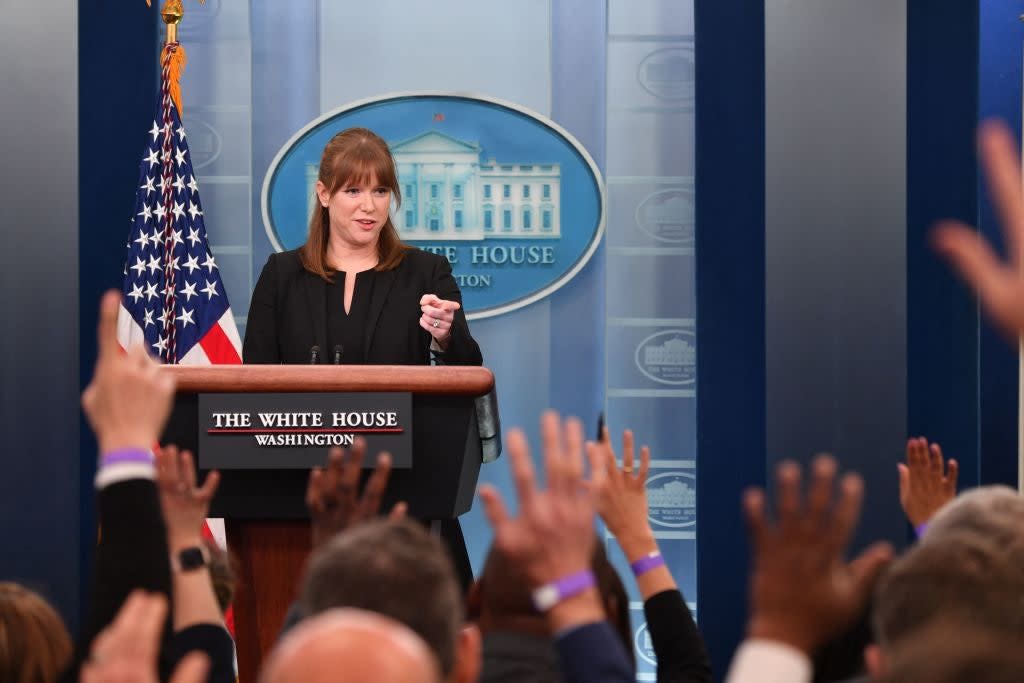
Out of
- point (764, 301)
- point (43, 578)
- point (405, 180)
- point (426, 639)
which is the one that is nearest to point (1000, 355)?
point (764, 301)

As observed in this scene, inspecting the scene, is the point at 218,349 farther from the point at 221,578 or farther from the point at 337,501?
the point at 337,501

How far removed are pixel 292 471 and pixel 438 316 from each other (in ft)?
1.85

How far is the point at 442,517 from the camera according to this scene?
277 centimetres

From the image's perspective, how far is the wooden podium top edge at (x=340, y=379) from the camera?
2.71 meters

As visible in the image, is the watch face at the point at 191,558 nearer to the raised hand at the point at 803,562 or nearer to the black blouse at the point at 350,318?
the raised hand at the point at 803,562

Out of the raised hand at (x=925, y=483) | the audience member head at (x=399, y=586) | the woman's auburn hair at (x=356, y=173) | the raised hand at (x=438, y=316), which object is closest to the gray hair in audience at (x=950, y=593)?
the audience member head at (x=399, y=586)

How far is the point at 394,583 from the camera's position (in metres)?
1.33

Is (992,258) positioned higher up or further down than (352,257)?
further down

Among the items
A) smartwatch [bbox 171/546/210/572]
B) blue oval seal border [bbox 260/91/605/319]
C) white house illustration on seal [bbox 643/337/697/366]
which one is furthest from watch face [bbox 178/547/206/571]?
white house illustration on seal [bbox 643/337/697/366]

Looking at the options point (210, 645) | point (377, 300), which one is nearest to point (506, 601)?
point (210, 645)

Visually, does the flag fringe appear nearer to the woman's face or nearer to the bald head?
the woman's face

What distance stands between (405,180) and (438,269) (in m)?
1.54

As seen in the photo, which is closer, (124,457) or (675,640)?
(124,457)

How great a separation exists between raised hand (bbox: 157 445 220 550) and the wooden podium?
74 centimetres
